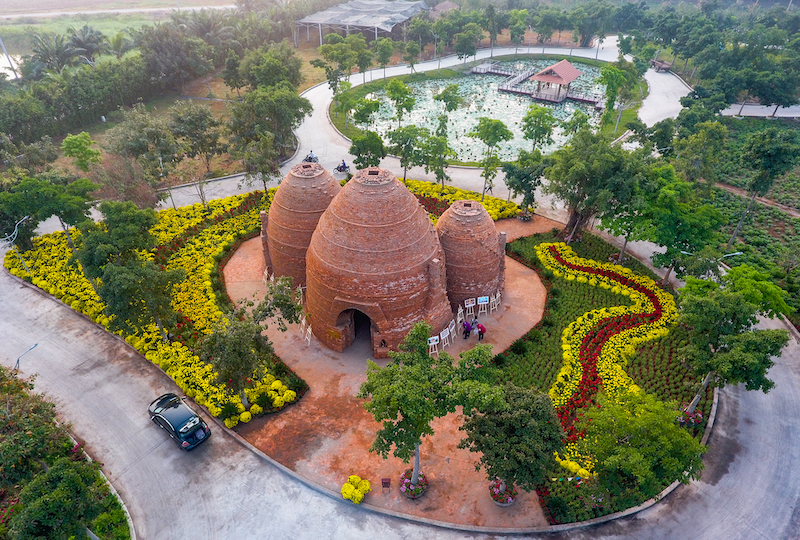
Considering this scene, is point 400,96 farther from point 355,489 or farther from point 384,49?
point 355,489

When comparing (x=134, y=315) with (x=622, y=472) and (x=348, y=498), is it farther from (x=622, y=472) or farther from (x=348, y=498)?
(x=622, y=472)

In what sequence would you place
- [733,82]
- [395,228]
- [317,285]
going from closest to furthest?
[395,228], [317,285], [733,82]

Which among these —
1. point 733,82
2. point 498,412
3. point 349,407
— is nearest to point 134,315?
point 349,407

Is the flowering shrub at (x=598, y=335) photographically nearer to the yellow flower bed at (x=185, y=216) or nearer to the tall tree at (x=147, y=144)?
the yellow flower bed at (x=185, y=216)

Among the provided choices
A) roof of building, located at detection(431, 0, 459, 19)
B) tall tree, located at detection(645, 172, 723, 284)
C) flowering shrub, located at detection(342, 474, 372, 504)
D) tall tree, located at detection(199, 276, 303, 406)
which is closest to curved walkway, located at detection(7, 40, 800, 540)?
flowering shrub, located at detection(342, 474, 372, 504)

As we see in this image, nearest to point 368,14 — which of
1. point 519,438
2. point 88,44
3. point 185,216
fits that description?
point 88,44

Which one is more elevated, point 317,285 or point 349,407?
point 317,285

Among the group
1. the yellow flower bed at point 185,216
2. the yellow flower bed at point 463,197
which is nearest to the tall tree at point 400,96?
the yellow flower bed at point 463,197
